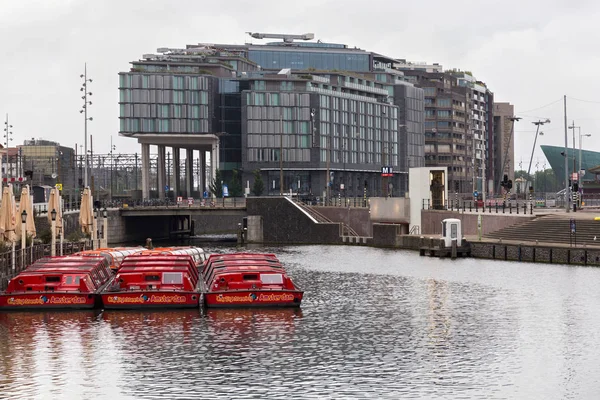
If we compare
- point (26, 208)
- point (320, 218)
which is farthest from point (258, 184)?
point (26, 208)

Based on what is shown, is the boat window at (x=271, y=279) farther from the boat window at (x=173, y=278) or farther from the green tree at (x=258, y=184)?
the green tree at (x=258, y=184)

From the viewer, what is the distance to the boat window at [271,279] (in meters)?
53.7

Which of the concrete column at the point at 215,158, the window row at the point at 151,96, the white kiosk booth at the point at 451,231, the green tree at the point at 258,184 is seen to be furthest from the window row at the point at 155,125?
the white kiosk booth at the point at 451,231

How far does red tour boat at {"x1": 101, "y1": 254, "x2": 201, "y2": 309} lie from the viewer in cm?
5212

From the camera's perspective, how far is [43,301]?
51.8m

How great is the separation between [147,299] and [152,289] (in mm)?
577

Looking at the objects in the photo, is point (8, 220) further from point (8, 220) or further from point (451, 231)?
point (451, 231)

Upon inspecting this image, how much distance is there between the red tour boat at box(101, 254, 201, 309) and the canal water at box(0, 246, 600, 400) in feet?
2.49

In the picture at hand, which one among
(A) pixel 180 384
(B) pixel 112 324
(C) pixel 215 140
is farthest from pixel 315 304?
(C) pixel 215 140

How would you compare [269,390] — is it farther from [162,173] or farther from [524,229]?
[162,173]

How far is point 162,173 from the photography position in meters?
199

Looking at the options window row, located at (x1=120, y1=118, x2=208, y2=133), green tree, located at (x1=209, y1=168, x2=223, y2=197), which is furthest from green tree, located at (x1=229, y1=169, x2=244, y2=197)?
window row, located at (x1=120, y1=118, x2=208, y2=133)

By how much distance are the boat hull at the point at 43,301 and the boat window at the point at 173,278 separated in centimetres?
390

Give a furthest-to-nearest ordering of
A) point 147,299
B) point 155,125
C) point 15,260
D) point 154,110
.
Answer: point 155,125 → point 154,110 → point 15,260 → point 147,299
